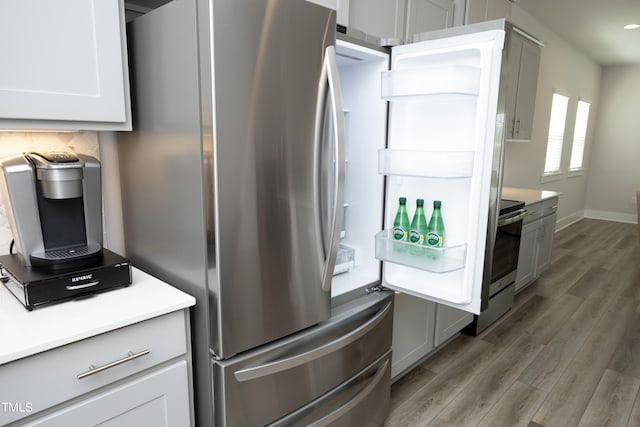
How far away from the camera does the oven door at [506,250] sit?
2.88 meters

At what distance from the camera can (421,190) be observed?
1.67 meters

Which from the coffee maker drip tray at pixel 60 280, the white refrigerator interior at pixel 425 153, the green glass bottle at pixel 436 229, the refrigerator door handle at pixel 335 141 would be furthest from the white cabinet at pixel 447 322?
the coffee maker drip tray at pixel 60 280

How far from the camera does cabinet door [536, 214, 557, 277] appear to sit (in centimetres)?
387

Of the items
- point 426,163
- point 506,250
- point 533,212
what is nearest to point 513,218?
point 506,250

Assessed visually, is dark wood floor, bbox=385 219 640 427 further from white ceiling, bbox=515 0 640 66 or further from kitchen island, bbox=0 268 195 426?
white ceiling, bbox=515 0 640 66

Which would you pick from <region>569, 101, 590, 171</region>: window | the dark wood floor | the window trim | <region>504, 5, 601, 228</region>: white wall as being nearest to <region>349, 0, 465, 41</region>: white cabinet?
the dark wood floor

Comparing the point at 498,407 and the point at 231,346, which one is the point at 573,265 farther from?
the point at 231,346

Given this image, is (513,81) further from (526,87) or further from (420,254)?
(420,254)

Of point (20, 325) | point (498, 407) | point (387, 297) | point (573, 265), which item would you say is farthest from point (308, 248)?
point (573, 265)

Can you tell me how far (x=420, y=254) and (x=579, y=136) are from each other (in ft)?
22.5

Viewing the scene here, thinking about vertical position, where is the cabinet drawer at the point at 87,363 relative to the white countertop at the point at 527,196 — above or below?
below

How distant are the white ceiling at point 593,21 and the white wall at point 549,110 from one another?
12cm

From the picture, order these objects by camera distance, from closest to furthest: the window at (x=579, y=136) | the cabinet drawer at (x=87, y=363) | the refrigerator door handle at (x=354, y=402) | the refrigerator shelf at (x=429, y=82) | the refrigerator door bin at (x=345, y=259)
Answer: the cabinet drawer at (x=87, y=363) < the refrigerator shelf at (x=429, y=82) < the refrigerator door handle at (x=354, y=402) < the refrigerator door bin at (x=345, y=259) < the window at (x=579, y=136)

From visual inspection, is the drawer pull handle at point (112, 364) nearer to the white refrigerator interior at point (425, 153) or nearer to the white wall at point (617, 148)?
the white refrigerator interior at point (425, 153)
